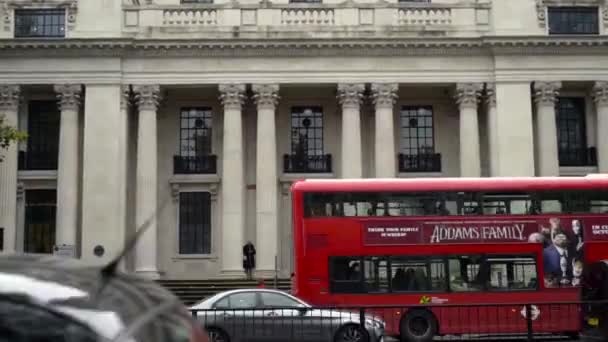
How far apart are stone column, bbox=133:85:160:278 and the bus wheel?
17.0 metres

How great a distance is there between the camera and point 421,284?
20.3 meters

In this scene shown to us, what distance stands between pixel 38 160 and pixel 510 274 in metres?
23.9

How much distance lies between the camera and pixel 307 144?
122 ft

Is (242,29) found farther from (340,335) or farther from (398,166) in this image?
(340,335)

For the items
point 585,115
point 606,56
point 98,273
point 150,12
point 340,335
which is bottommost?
point 340,335

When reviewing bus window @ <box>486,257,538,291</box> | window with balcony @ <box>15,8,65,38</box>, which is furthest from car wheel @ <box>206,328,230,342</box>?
window with balcony @ <box>15,8,65,38</box>

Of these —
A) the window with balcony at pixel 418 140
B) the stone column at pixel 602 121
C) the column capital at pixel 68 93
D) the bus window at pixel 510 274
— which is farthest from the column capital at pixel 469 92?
the column capital at pixel 68 93

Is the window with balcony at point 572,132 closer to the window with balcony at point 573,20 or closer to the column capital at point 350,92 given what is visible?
the window with balcony at point 573,20

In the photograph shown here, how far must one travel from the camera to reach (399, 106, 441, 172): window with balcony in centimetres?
3662

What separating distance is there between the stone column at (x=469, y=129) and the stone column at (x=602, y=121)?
17.9ft

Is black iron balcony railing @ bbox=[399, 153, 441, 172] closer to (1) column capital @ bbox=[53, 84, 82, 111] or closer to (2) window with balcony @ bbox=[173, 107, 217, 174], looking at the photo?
(2) window with balcony @ bbox=[173, 107, 217, 174]

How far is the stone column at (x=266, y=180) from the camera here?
33875mm

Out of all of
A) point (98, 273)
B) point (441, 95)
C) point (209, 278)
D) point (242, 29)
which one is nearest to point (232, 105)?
point (242, 29)

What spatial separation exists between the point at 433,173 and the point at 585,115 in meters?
7.79
